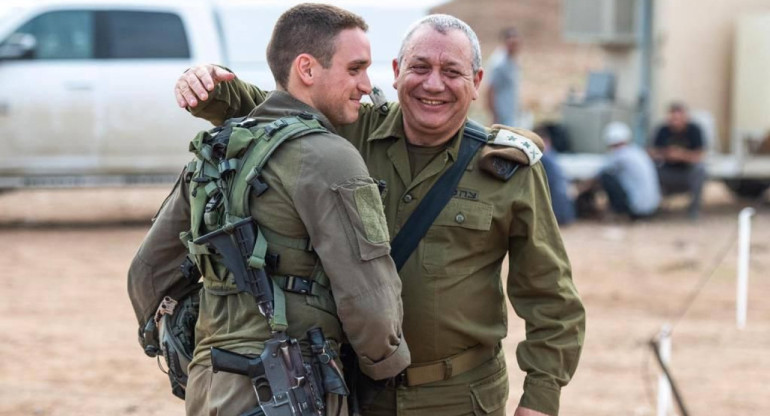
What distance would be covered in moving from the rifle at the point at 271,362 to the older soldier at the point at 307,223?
0.10ft

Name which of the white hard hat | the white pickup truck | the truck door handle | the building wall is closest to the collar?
the white pickup truck

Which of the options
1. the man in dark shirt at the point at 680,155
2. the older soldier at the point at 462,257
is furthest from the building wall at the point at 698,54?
the older soldier at the point at 462,257

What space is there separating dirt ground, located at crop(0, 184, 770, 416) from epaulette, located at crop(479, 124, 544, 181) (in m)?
3.36

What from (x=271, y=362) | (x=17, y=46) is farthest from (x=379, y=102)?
(x=17, y=46)

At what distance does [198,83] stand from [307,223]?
23.7 inches

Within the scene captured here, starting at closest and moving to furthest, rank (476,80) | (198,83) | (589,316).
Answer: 1. (198,83)
2. (476,80)
3. (589,316)

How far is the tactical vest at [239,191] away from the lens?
2920mm

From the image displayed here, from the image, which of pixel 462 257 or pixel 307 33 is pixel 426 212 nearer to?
pixel 462 257

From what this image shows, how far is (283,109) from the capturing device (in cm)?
308

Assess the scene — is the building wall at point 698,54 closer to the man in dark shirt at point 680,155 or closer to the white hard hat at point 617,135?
the man in dark shirt at point 680,155

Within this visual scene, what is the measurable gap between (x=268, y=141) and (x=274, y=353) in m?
0.50

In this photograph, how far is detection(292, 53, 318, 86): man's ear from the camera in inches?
121

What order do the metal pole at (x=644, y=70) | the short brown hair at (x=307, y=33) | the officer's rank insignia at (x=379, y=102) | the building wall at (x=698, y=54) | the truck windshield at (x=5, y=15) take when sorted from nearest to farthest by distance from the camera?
the short brown hair at (x=307, y=33)
the officer's rank insignia at (x=379, y=102)
the truck windshield at (x=5, y=15)
the building wall at (x=698, y=54)
the metal pole at (x=644, y=70)

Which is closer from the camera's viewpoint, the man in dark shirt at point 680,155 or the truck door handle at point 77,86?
the truck door handle at point 77,86
